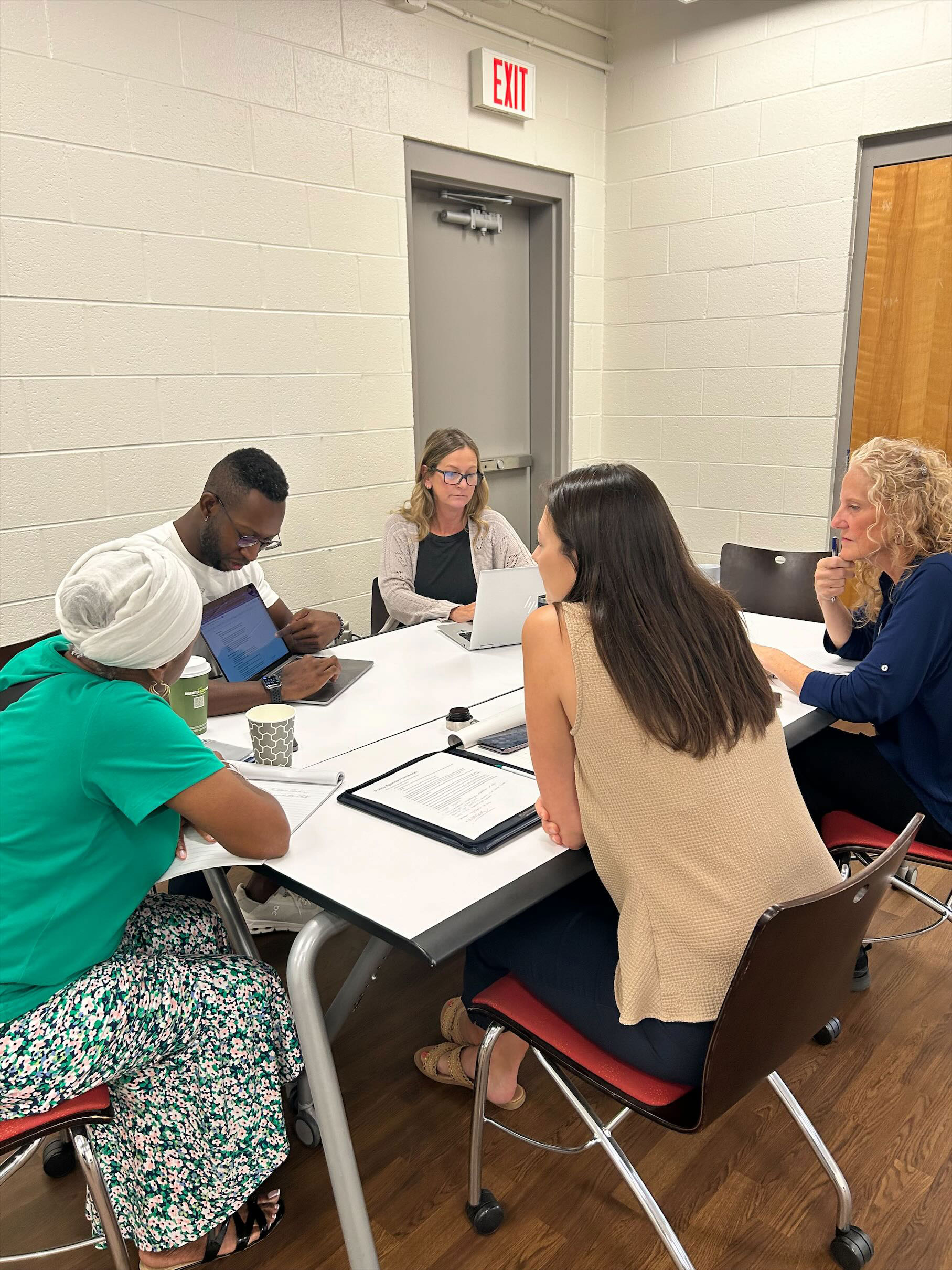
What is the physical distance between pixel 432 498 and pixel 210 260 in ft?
3.56

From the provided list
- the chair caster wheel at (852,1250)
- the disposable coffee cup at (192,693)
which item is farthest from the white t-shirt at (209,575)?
the chair caster wheel at (852,1250)

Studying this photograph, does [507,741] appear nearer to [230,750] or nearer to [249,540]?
[230,750]

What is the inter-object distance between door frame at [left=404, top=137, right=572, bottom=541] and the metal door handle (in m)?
0.05

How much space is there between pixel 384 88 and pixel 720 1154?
3630 millimetres

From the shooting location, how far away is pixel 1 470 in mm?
2727

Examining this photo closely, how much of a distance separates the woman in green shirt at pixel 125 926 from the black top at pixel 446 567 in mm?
1723

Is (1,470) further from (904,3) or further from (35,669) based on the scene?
(904,3)

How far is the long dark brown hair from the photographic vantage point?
51.6 inches

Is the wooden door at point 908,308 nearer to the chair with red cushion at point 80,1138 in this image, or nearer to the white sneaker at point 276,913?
the white sneaker at point 276,913

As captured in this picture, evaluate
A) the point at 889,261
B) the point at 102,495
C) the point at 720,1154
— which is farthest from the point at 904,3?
the point at 720,1154

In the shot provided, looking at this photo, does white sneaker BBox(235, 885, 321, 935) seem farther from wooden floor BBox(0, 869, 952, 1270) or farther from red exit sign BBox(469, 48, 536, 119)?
red exit sign BBox(469, 48, 536, 119)

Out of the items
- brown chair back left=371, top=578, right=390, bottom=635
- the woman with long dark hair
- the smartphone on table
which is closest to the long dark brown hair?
the woman with long dark hair

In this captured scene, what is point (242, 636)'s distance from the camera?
2178mm

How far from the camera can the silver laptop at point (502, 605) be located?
2402mm
